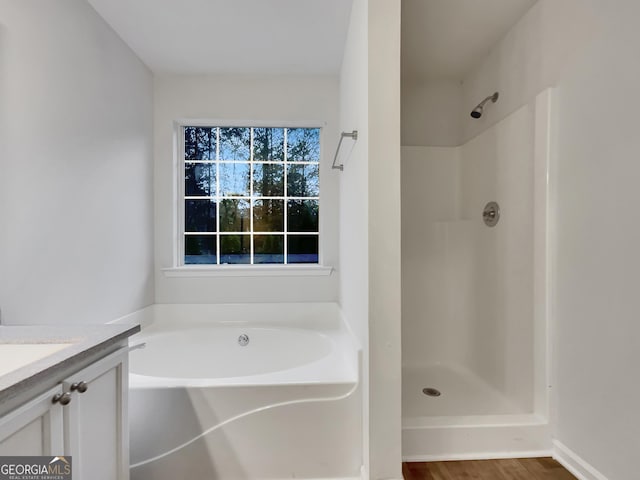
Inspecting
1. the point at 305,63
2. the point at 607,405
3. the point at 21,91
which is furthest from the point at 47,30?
the point at 607,405

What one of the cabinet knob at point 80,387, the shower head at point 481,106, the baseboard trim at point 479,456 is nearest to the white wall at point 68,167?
the cabinet knob at point 80,387

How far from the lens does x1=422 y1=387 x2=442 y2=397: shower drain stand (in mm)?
2094

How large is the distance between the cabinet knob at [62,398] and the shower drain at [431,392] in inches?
76.9

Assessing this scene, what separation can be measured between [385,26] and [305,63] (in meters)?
1.10

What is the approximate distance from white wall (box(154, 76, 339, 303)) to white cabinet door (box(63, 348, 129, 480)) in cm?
136

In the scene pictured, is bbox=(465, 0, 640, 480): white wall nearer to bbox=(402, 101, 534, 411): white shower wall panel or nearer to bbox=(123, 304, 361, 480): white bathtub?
bbox=(402, 101, 534, 411): white shower wall panel

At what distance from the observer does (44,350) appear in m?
0.94

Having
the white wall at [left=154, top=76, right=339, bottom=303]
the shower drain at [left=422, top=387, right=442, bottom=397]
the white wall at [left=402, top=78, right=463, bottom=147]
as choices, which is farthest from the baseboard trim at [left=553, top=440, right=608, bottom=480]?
the white wall at [left=402, top=78, right=463, bottom=147]

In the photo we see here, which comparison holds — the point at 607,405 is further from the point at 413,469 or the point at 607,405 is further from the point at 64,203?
the point at 64,203

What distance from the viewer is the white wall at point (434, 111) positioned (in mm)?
2523

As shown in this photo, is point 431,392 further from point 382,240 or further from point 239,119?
point 239,119

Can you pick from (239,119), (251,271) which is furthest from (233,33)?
(251,271)

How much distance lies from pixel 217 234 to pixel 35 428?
6.13ft

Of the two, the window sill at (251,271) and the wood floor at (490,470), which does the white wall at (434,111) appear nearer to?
the window sill at (251,271)
